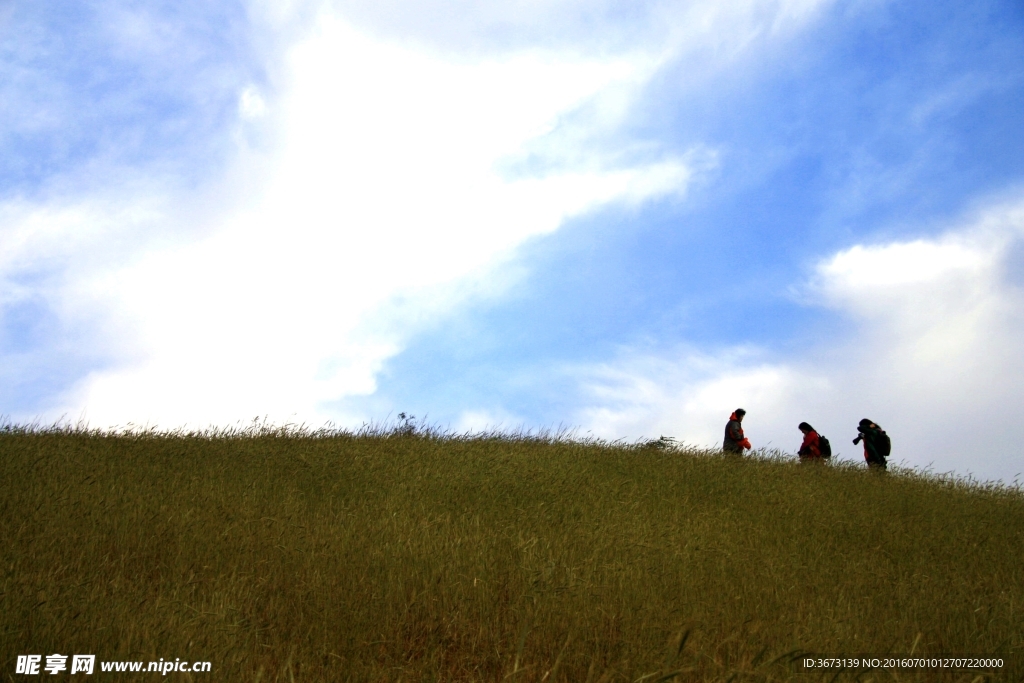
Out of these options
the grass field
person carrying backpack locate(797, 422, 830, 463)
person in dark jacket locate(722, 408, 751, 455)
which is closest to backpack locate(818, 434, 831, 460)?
person carrying backpack locate(797, 422, 830, 463)

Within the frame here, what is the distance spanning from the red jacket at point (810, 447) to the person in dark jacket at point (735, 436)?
4.03 feet

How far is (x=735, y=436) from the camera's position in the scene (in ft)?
43.8

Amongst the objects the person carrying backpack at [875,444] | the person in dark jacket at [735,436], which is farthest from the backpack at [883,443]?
the person in dark jacket at [735,436]

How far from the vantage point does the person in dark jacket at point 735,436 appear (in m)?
13.2

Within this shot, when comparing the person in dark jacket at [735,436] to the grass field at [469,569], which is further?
the person in dark jacket at [735,436]

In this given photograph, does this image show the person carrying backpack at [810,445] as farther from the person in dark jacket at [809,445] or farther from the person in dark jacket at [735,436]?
the person in dark jacket at [735,436]

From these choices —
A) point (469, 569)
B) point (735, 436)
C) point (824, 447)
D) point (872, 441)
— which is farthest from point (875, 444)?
point (469, 569)

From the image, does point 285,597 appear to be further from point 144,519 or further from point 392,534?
point 144,519

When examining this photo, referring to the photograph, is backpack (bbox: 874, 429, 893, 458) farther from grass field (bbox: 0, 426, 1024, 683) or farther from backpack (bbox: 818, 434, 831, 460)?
grass field (bbox: 0, 426, 1024, 683)

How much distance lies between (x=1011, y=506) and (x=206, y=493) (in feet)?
35.4

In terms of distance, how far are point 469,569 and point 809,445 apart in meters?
10.3

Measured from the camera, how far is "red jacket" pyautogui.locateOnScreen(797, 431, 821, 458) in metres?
13.4

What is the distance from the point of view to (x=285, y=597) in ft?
15.1

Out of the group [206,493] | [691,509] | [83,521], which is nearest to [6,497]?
[83,521]
